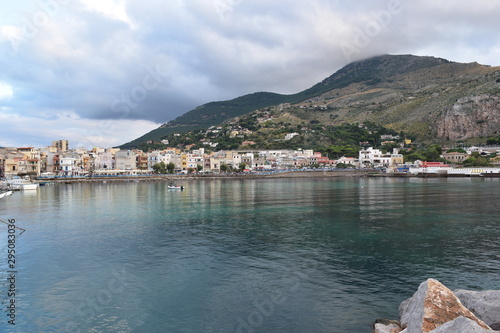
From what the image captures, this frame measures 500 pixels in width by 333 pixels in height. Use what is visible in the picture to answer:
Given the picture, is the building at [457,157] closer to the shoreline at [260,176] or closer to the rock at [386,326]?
the shoreline at [260,176]

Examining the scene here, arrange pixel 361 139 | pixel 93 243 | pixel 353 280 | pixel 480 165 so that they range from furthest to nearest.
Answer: pixel 361 139 → pixel 480 165 → pixel 93 243 → pixel 353 280

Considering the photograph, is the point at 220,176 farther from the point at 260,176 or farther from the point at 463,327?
the point at 463,327

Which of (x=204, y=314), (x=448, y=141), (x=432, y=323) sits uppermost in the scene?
(x=448, y=141)

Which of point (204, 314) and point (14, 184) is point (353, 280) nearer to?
point (204, 314)

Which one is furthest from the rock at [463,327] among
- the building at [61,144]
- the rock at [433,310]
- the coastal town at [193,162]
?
the building at [61,144]

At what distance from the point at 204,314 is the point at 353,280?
5995mm

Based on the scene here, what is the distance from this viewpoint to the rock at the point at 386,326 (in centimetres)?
947

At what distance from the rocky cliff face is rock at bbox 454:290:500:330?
A: 161 meters

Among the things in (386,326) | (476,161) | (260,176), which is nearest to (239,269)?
Answer: (386,326)

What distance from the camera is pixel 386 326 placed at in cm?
976

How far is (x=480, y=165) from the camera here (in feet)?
360

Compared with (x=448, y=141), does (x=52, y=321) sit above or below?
below

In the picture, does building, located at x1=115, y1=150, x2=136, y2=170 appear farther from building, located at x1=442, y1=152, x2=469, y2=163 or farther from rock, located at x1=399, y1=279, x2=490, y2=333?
rock, located at x1=399, y1=279, x2=490, y2=333

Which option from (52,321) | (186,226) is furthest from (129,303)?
(186,226)
